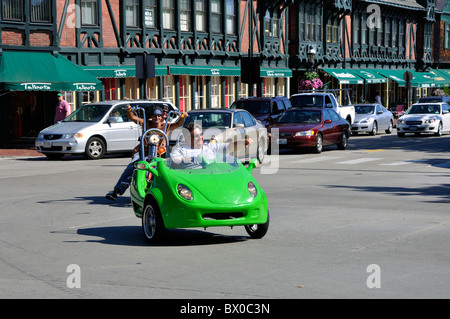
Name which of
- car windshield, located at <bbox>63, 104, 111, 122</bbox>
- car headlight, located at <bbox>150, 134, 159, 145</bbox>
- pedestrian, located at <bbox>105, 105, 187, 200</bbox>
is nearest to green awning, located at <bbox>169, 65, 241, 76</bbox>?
car windshield, located at <bbox>63, 104, 111, 122</bbox>

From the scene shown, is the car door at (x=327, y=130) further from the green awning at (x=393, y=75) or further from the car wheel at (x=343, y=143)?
the green awning at (x=393, y=75)

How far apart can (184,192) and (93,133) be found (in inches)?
625

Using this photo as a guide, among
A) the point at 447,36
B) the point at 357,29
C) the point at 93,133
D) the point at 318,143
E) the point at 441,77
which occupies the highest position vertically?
the point at 447,36

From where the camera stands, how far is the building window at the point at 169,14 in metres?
38.5

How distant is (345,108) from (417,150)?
1006 centimetres

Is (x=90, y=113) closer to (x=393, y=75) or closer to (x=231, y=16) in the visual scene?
(x=231, y=16)

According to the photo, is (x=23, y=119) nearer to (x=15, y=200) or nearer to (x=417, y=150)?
(x=417, y=150)

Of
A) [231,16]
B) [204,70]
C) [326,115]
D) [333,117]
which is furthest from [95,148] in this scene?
[231,16]

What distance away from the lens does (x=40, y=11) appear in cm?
3175

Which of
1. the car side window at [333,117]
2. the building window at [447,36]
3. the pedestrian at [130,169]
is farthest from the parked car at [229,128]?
the building window at [447,36]

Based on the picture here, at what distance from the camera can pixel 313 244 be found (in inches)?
406

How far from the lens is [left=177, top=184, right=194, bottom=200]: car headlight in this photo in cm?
1013

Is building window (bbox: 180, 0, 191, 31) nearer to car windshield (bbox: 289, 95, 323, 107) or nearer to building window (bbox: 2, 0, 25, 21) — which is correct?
car windshield (bbox: 289, 95, 323, 107)

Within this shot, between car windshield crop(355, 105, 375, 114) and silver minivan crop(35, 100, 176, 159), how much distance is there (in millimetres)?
15779
